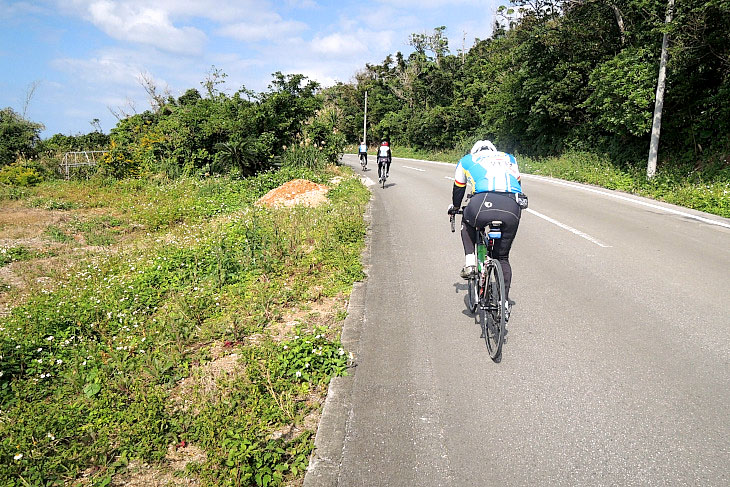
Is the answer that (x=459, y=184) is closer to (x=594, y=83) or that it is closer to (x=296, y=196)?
(x=296, y=196)

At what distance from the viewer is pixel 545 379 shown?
3.82 m

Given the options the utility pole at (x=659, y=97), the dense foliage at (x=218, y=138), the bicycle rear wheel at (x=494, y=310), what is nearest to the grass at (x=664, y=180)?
the utility pole at (x=659, y=97)

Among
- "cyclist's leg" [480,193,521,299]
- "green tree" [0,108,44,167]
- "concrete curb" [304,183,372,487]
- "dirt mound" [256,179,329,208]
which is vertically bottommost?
"concrete curb" [304,183,372,487]

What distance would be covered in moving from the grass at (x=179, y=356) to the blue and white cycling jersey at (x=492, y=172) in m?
2.15

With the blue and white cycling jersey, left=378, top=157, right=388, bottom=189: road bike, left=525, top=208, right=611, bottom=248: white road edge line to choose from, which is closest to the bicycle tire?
the blue and white cycling jersey

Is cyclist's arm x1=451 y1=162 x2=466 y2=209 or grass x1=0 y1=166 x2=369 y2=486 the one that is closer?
grass x1=0 y1=166 x2=369 y2=486

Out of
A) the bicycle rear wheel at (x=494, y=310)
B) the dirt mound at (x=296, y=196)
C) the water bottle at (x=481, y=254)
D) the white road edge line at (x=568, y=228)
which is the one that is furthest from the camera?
the dirt mound at (x=296, y=196)

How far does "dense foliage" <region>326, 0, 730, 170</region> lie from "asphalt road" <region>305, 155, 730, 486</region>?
32.2ft

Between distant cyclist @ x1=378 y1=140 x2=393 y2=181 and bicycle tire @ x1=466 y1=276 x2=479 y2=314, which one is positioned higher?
distant cyclist @ x1=378 y1=140 x2=393 y2=181

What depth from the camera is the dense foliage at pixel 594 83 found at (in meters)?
14.3

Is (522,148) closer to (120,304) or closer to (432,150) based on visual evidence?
(432,150)

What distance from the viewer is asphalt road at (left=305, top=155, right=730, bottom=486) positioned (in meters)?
2.86

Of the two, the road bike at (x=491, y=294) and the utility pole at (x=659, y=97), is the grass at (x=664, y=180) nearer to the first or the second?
the utility pole at (x=659, y=97)

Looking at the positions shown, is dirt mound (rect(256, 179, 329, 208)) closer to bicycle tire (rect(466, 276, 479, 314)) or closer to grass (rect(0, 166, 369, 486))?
grass (rect(0, 166, 369, 486))
